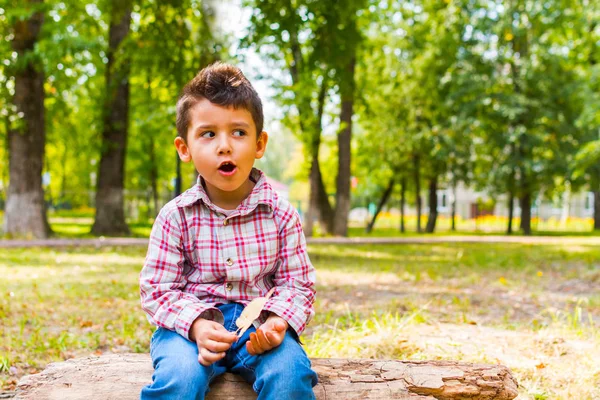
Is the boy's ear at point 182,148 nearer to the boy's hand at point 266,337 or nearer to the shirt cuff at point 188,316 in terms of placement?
the shirt cuff at point 188,316

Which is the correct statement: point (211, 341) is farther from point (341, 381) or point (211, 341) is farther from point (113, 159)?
point (113, 159)

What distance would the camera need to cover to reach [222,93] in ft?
8.41

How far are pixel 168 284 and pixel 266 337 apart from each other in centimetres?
49

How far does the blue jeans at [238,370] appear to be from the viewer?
2.31 m

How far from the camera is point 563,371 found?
370cm

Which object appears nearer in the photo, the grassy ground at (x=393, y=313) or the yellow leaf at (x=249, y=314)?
the yellow leaf at (x=249, y=314)

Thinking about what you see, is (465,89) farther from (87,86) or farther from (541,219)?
(541,219)

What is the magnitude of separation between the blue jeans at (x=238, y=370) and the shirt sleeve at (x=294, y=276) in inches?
4.7

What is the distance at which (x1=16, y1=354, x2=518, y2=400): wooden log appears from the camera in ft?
8.37

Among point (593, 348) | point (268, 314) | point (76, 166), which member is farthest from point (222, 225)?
point (76, 166)

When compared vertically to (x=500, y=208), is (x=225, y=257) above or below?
below

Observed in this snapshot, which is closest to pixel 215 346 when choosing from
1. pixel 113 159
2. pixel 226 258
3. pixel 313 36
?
pixel 226 258

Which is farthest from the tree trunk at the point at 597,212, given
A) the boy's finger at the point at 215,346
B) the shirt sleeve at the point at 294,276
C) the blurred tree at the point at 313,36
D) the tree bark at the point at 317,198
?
the boy's finger at the point at 215,346

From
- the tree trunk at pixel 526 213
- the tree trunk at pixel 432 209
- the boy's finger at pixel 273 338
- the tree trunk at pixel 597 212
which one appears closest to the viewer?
the boy's finger at pixel 273 338
